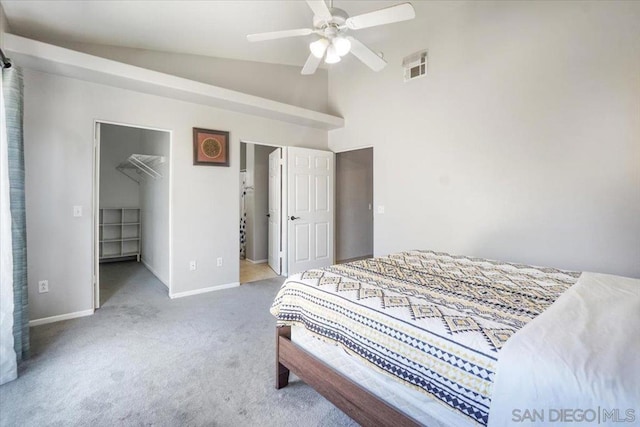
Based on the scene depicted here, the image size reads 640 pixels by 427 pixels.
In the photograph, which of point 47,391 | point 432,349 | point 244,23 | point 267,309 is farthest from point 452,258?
point 244,23

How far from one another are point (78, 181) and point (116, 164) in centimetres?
310

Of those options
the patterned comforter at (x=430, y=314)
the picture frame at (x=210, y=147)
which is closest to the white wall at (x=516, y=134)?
the patterned comforter at (x=430, y=314)

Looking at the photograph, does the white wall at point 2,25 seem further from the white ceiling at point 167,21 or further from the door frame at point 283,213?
the door frame at point 283,213

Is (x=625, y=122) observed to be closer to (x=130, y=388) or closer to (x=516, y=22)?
(x=516, y=22)

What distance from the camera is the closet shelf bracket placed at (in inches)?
170

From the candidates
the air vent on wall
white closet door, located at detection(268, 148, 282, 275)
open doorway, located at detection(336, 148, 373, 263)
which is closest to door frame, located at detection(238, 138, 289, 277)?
white closet door, located at detection(268, 148, 282, 275)

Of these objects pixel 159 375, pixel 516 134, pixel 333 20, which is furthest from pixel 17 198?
pixel 516 134

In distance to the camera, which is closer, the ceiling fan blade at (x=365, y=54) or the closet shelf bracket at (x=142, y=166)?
the ceiling fan blade at (x=365, y=54)

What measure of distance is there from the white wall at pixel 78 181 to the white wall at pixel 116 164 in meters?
2.78

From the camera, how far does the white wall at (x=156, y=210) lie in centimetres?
393

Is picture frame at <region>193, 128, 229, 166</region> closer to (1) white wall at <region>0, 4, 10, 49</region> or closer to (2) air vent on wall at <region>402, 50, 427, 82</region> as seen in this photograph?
(1) white wall at <region>0, 4, 10, 49</region>

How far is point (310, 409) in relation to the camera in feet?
5.58

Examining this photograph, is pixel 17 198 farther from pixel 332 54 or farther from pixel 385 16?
pixel 385 16

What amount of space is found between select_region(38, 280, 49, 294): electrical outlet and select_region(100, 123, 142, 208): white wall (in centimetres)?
316
